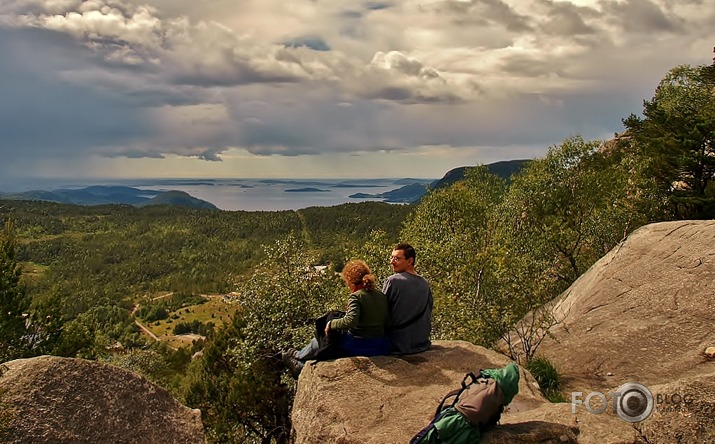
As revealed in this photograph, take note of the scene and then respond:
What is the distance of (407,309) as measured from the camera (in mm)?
12477

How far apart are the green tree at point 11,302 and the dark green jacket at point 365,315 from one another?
31781 millimetres

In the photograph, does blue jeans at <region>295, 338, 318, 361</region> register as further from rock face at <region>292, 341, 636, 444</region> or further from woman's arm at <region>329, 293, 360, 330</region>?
woman's arm at <region>329, 293, 360, 330</region>

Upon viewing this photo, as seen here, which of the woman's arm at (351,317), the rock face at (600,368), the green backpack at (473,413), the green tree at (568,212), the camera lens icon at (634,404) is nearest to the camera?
the green backpack at (473,413)

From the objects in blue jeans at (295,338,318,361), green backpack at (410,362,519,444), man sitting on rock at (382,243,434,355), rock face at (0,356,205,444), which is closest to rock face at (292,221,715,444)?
green backpack at (410,362,519,444)

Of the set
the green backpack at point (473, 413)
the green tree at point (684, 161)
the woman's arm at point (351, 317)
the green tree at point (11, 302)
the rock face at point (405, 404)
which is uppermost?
the green tree at point (684, 161)

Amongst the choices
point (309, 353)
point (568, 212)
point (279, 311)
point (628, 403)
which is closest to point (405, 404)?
point (309, 353)

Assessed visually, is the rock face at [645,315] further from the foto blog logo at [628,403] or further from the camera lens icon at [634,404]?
the camera lens icon at [634,404]

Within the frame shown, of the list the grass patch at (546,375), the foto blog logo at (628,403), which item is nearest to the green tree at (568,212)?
the grass patch at (546,375)

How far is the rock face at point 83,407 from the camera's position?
1187 centimetres

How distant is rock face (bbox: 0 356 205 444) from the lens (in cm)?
1187

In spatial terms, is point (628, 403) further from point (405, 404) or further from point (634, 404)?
point (405, 404)

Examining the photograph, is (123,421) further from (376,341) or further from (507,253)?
(507,253)

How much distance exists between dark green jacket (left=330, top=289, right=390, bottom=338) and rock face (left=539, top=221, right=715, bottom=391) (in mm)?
9554

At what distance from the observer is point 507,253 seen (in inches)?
760
